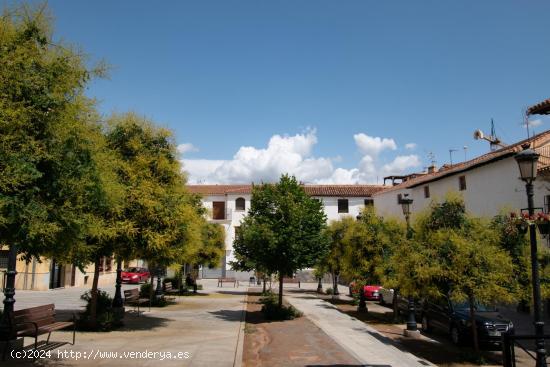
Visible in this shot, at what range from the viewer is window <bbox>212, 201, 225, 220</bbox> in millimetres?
46438

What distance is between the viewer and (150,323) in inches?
567

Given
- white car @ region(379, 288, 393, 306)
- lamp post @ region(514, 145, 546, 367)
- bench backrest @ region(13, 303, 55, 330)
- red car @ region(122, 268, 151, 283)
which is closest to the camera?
lamp post @ region(514, 145, 546, 367)

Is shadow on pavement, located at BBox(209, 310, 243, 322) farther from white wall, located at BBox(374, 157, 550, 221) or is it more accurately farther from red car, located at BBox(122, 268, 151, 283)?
red car, located at BBox(122, 268, 151, 283)

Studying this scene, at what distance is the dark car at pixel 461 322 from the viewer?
472 inches

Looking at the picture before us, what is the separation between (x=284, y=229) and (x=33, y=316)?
29.0ft

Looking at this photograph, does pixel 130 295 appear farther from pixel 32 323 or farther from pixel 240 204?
pixel 240 204

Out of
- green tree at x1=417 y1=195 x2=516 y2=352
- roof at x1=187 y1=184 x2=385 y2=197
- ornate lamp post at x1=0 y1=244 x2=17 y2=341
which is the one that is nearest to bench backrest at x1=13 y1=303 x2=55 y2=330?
ornate lamp post at x1=0 y1=244 x2=17 y2=341

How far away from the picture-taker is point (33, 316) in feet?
30.4

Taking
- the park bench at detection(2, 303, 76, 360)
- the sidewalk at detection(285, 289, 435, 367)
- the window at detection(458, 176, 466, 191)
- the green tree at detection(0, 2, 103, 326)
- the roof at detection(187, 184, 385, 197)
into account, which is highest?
the roof at detection(187, 184, 385, 197)

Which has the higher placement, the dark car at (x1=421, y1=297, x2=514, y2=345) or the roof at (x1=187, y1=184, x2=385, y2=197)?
the roof at (x1=187, y1=184, x2=385, y2=197)

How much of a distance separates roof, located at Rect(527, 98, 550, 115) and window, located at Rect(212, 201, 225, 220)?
127ft

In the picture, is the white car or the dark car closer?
the dark car

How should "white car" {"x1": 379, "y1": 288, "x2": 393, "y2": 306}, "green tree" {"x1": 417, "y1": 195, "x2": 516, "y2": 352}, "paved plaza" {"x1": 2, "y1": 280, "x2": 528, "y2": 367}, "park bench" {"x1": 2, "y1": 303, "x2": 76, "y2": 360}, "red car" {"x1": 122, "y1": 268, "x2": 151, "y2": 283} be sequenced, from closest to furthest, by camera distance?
"park bench" {"x1": 2, "y1": 303, "x2": 76, "y2": 360} < "paved plaza" {"x1": 2, "y1": 280, "x2": 528, "y2": 367} < "green tree" {"x1": 417, "y1": 195, "x2": 516, "y2": 352} < "white car" {"x1": 379, "y1": 288, "x2": 393, "y2": 306} < "red car" {"x1": 122, "y1": 268, "x2": 151, "y2": 283}

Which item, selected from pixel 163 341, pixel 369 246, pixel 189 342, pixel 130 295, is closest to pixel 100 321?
pixel 163 341
